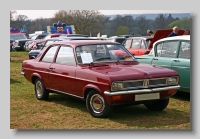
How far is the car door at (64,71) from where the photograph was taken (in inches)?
278

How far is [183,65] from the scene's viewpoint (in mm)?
8055

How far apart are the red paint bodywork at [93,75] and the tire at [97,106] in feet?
0.49

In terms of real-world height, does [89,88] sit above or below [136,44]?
below

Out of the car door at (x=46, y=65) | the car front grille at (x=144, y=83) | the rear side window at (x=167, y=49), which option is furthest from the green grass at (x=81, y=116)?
the rear side window at (x=167, y=49)

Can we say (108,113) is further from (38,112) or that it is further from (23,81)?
(23,81)

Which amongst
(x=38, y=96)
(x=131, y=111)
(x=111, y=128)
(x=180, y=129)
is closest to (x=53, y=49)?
(x=38, y=96)

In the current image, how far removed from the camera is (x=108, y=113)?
254 inches

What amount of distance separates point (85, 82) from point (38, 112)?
1279 millimetres

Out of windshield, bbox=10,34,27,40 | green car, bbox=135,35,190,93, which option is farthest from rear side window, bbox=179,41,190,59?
windshield, bbox=10,34,27,40

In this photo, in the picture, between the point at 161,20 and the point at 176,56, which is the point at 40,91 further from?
the point at 161,20

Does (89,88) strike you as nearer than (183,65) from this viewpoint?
Yes

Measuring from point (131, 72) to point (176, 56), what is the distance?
8.03 ft

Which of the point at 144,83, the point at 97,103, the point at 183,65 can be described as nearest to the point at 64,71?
the point at 97,103

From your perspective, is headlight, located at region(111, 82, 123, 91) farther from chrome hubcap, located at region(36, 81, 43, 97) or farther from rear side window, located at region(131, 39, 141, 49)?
rear side window, located at region(131, 39, 141, 49)
